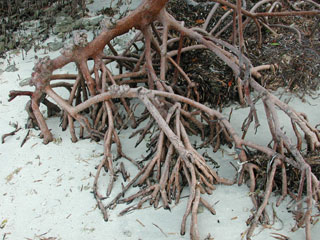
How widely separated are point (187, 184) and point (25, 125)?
1871 millimetres

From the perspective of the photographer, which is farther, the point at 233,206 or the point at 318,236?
the point at 233,206

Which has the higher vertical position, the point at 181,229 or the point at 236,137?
the point at 236,137

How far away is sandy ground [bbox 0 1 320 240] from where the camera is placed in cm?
272

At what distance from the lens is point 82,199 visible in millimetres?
3066

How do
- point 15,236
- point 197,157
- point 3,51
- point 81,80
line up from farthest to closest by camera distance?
point 3,51 → point 81,80 → point 197,157 → point 15,236

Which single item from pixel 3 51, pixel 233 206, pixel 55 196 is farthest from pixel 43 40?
pixel 233 206

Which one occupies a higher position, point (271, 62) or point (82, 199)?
point (271, 62)

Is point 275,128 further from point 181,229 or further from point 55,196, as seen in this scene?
point 55,196

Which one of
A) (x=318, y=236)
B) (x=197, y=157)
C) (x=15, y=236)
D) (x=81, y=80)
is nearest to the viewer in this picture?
(x=318, y=236)

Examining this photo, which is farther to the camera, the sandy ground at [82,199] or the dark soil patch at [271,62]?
the dark soil patch at [271,62]

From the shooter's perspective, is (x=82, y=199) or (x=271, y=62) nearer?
(x=82, y=199)

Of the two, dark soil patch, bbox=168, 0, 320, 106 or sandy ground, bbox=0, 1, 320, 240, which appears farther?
dark soil patch, bbox=168, 0, 320, 106

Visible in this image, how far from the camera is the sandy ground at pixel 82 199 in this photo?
272 cm

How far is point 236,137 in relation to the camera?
3.09 m
